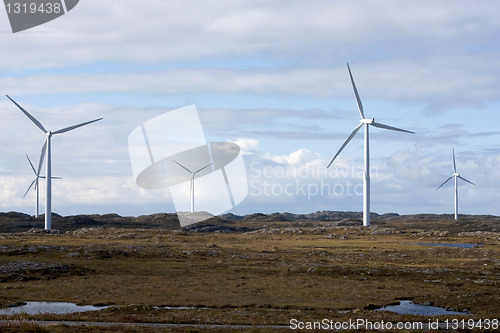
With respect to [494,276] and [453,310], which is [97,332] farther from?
[494,276]

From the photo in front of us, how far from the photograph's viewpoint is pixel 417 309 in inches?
2333

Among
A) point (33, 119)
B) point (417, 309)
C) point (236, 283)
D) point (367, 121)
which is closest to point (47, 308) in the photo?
point (236, 283)

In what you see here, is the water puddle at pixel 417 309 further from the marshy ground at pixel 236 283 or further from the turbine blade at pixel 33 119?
the turbine blade at pixel 33 119

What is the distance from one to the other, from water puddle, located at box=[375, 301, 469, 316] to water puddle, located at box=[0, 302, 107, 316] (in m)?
30.8

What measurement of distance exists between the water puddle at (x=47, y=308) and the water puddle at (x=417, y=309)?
101 ft

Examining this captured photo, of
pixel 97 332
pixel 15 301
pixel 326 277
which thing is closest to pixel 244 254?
pixel 326 277

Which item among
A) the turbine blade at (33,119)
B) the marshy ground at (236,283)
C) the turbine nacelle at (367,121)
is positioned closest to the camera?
the marshy ground at (236,283)

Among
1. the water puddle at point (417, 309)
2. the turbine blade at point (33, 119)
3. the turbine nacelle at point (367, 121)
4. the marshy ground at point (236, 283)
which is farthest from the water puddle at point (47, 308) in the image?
the turbine nacelle at point (367, 121)

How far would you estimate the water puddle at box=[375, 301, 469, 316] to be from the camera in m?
56.5

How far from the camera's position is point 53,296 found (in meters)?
64.6

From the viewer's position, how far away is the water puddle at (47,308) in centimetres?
5459

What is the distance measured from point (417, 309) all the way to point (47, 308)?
1525 inches

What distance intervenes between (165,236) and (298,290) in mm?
104630

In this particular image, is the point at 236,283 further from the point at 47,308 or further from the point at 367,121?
the point at 367,121
